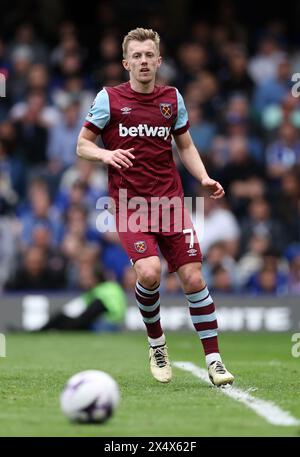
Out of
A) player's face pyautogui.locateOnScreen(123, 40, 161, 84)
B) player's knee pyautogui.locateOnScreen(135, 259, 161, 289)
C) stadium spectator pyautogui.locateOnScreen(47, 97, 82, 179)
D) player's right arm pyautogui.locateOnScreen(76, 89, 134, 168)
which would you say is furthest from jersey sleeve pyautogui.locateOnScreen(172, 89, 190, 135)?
stadium spectator pyautogui.locateOnScreen(47, 97, 82, 179)

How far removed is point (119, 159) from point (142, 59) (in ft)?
3.11

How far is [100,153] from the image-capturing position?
8367 mm

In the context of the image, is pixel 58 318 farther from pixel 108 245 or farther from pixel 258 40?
Answer: pixel 258 40

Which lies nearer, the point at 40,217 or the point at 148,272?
the point at 148,272

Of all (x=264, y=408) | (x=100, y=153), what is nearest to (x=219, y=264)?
(x=100, y=153)

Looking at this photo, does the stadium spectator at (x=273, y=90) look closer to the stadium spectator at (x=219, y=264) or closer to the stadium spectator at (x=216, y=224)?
the stadium spectator at (x=216, y=224)

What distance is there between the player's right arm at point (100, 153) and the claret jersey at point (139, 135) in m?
0.07

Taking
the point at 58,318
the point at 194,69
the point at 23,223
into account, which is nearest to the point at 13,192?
the point at 23,223

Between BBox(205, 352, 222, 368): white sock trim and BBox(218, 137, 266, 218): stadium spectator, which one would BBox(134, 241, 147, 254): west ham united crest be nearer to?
BBox(205, 352, 222, 368): white sock trim

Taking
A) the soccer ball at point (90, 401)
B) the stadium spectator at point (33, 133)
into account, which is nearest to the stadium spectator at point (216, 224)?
the stadium spectator at point (33, 133)

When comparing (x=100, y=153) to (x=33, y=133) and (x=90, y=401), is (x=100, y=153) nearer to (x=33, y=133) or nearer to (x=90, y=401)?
(x=90, y=401)

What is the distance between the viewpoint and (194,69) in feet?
66.6

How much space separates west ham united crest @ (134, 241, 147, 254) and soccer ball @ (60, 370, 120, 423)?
210cm
